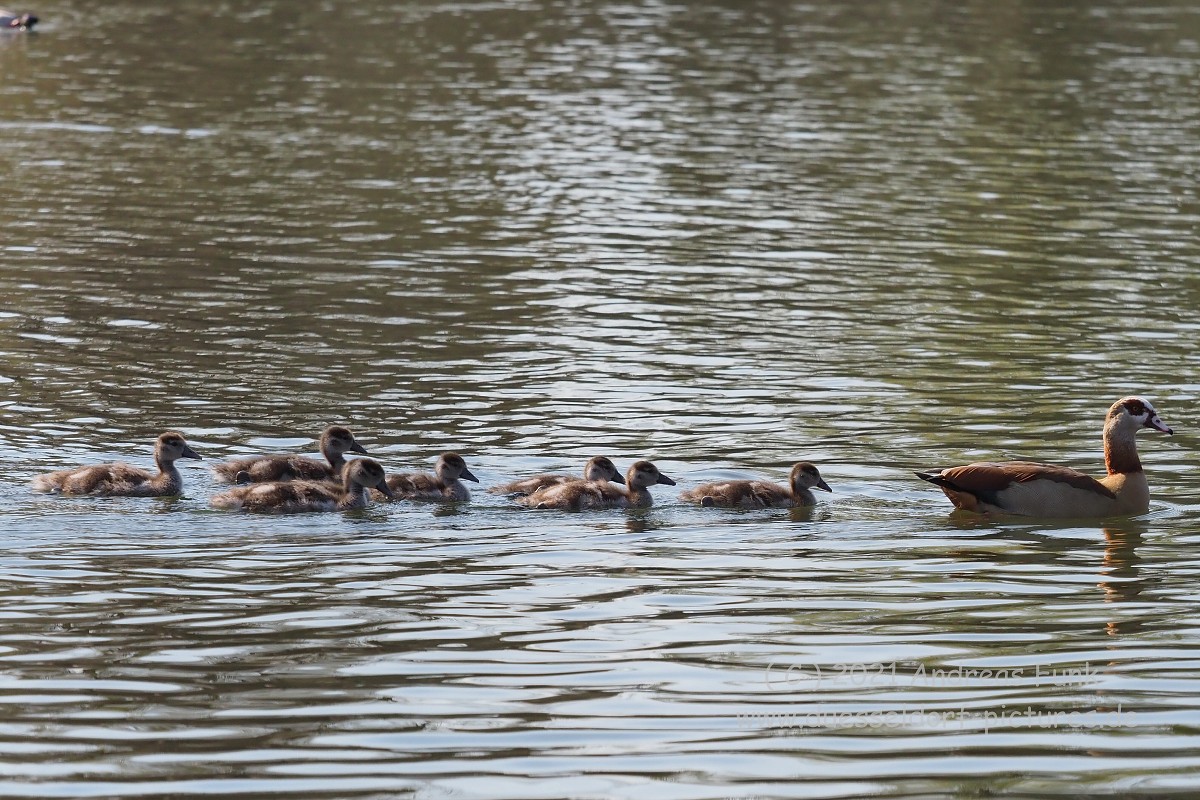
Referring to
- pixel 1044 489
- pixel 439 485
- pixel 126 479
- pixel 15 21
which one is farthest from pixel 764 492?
pixel 15 21

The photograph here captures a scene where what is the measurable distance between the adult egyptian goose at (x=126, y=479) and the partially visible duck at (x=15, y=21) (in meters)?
38.1

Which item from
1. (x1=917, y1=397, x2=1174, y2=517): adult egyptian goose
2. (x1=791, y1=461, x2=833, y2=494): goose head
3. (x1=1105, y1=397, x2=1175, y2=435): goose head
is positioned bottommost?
(x1=917, y1=397, x2=1174, y2=517): adult egyptian goose

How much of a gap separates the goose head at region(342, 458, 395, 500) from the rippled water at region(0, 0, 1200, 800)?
1.24 feet

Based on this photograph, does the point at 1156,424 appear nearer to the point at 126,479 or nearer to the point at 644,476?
the point at 644,476

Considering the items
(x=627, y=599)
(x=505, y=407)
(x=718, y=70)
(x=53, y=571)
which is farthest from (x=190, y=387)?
(x=718, y=70)

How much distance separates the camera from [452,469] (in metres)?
14.8

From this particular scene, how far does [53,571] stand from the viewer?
1264 centimetres

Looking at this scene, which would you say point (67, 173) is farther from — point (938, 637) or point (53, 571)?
point (938, 637)

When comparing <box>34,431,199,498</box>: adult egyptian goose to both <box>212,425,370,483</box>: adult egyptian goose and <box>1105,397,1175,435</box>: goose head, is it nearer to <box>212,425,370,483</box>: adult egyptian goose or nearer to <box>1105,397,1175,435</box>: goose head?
<box>212,425,370,483</box>: adult egyptian goose

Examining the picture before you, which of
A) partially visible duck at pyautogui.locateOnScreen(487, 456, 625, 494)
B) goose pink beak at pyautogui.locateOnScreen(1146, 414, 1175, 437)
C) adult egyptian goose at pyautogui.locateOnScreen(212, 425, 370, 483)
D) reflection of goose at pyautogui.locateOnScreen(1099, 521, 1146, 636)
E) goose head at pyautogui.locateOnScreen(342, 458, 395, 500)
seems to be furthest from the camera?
goose pink beak at pyautogui.locateOnScreen(1146, 414, 1175, 437)

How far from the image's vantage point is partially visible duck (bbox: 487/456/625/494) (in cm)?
1486

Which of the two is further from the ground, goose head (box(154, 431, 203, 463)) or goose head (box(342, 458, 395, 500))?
goose head (box(154, 431, 203, 463))

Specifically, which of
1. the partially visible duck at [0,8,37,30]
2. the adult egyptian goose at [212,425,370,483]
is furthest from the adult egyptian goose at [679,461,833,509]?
the partially visible duck at [0,8,37,30]

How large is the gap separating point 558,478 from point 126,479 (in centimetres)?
329
